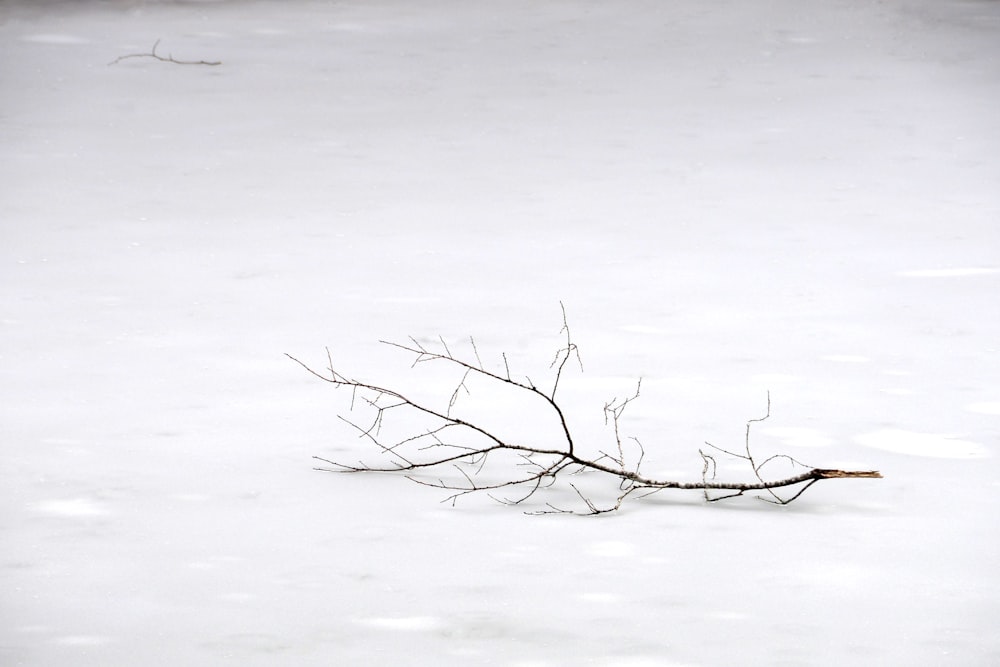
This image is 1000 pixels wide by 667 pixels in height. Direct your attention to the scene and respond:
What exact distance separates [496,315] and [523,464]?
0.64 metres

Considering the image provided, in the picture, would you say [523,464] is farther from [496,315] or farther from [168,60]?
[168,60]

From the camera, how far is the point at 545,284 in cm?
254

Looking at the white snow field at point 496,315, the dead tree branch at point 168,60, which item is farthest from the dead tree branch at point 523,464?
the dead tree branch at point 168,60

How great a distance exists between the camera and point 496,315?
93.7 inches

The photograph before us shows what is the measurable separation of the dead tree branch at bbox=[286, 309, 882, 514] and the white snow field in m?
0.03

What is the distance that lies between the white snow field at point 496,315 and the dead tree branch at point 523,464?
3cm

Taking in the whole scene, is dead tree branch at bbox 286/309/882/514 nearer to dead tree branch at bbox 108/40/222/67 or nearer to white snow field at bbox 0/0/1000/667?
white snow field at bbox 0/0/1000/667

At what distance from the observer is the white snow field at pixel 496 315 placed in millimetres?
1405

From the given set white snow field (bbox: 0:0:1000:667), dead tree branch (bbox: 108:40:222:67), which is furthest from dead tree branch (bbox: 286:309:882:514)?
dead tree branch (bbox: 108:40:222:67)

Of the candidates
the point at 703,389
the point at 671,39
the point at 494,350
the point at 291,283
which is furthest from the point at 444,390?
the point at 671,39

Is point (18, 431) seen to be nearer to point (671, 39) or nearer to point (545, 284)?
→ point (545, 284)

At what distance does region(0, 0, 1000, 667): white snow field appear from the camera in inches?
55.3

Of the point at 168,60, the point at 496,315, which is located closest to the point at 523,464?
the point at 496,315

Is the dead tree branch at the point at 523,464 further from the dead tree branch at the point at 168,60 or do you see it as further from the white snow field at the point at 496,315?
the dead tree branch at the point at 168,60
